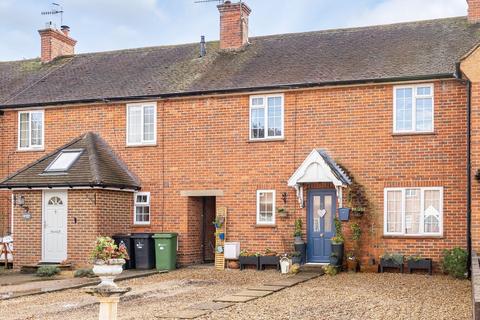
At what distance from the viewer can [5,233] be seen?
25078mm

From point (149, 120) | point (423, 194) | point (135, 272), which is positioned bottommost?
point (135, 272)

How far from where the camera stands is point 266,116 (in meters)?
22.2

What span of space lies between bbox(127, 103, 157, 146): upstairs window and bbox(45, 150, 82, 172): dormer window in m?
1.79

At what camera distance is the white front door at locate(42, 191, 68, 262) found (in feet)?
72.5

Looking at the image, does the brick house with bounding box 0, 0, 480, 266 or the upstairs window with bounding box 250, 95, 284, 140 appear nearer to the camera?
the brick house with bounding box 0, 0, 480, 266

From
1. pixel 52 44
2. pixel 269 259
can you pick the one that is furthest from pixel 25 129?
pixel 269 259

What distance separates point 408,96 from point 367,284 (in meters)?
5.76

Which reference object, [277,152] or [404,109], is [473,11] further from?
[277,152]

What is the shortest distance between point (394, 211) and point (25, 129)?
12658 millimetres

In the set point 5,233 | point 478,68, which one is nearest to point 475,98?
point 478,68

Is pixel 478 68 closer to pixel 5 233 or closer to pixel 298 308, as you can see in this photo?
pixel 298 308

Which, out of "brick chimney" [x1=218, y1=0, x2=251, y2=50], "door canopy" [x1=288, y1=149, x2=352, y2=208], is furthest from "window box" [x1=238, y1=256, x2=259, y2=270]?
"brick chimney" [x1=218, y1=0, x2=251, y2=50]

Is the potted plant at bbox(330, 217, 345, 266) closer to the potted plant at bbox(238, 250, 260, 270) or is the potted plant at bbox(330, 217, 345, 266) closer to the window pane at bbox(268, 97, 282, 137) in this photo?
the potted plant at bbox(238, 250, 260, 270)

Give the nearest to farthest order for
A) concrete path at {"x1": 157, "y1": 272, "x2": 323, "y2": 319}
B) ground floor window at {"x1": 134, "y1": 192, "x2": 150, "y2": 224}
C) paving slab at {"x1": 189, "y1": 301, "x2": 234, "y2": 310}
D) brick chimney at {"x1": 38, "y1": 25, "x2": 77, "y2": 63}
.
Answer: concrete path at {"x1": 157, "y1": 272, "x2": 323, "y2": 319}
paving slab at {"x1": 189, "y1": 301, "x2": 234, "y2": 310}
ground floor window at {"x1": 134, "y1": 192, "x2": 150, "y2": 224}
brick chimney at {"x1": 38, "y1": 25, "x2": 77, "y2": 63}
